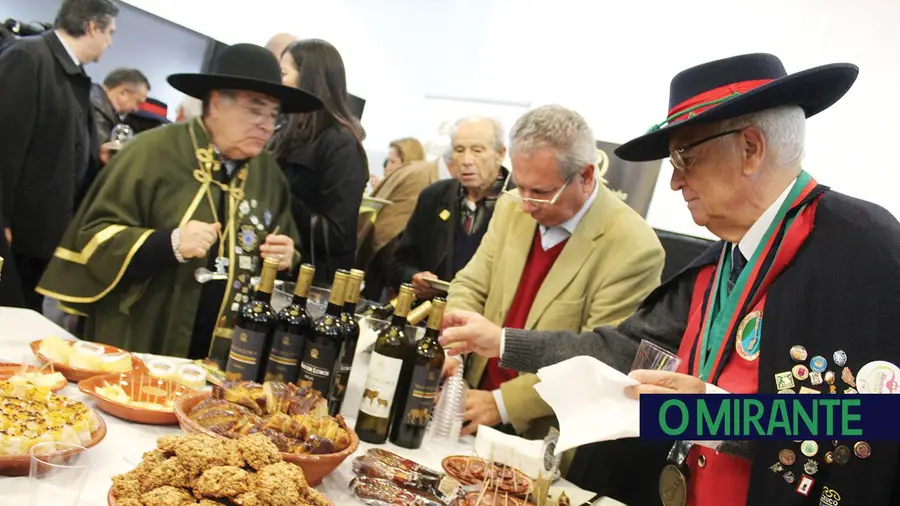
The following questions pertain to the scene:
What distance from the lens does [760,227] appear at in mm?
1618

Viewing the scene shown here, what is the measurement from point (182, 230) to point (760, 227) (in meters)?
1.71

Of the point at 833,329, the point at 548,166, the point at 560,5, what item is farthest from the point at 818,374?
the point at 560,5

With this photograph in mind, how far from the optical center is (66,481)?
94 centimetres

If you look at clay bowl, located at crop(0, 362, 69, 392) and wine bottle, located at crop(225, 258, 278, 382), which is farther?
wine bottle, located at crop(225, 258, 278, 382)

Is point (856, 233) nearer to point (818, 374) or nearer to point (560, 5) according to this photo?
point (818, 374)

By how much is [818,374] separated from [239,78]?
6.31ft

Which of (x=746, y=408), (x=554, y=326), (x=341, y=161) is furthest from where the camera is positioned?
(x=341, y=161)

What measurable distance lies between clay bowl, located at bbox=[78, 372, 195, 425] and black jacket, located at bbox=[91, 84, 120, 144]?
140 inches

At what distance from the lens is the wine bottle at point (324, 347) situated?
64.2 inches

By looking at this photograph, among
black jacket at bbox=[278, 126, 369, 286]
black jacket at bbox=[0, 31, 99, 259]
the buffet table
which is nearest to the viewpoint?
the buffet table

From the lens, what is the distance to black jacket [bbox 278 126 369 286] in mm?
3074

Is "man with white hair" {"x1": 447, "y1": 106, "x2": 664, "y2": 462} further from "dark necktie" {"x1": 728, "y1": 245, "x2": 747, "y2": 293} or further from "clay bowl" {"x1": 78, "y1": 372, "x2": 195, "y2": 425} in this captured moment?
"clay bowl" {"x1": 78, "y1": 372, "x2": 195, "y2": 425}

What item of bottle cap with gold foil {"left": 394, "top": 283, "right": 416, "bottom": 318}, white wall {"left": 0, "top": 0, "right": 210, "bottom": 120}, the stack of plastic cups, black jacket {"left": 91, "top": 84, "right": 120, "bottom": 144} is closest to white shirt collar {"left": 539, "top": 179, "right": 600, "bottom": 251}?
the stack of plastic cups

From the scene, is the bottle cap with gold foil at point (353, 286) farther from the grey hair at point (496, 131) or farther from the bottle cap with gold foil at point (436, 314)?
the grey hair at point (496, 131)
